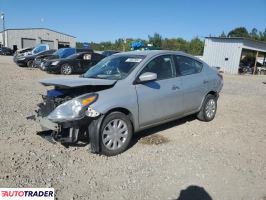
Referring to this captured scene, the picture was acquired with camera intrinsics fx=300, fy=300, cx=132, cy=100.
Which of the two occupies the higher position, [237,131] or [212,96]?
[212,96]

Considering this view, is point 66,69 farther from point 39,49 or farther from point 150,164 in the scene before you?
point 150,164

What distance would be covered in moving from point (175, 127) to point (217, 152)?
156cm

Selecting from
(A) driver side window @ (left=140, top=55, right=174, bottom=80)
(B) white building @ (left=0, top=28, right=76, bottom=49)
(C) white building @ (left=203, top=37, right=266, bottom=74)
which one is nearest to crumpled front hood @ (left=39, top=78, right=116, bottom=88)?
(A) driver side window @ (left=140, top=55, right=174, bottom=80)

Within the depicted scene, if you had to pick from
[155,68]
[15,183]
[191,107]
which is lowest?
[15,183]

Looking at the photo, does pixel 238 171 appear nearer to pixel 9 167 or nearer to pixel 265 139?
pixel 265 139

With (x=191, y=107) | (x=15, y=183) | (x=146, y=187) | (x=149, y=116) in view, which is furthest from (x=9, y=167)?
(x=191, y=107)

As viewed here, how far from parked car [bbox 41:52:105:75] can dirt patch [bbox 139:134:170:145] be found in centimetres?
1278

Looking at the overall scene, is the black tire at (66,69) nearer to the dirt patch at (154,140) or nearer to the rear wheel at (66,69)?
the rear wheel at (66,69)

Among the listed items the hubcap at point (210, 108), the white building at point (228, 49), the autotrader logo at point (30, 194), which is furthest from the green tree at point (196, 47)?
the autotrader logo at point (30, 194)

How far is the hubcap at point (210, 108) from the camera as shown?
7.20 m

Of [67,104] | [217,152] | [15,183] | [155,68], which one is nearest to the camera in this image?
[15,183]

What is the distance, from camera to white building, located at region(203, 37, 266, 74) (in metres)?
29.0

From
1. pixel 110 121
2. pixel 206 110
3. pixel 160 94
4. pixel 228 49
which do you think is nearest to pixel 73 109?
pixel 110 121

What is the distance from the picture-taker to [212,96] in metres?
7.27
